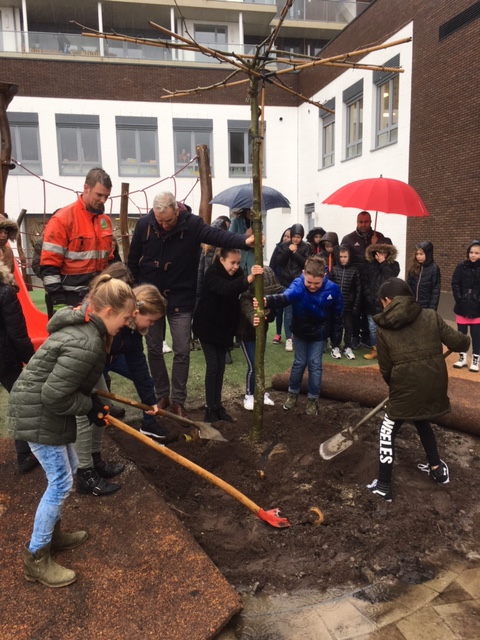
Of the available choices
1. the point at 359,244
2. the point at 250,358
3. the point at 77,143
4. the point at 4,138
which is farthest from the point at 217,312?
the point at 77,143

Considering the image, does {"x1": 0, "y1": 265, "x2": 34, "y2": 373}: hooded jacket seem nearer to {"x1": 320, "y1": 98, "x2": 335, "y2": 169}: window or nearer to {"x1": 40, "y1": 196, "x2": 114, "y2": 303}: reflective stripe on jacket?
{"x1": 40, "y1": 196, "x2": 114, "y2": 303}: reflective stripe on jacket

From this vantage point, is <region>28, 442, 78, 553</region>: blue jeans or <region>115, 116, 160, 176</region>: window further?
<region>115, 116, 160, 176</region>: window

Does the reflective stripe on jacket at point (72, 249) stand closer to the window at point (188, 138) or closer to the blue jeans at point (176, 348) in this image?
the blue jeans at point (176, 348)

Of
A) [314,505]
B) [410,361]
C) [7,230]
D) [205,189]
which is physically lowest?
[314,505]

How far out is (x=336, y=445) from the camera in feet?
11.9

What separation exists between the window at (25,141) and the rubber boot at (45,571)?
56.9 feet

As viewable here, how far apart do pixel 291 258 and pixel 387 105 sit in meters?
9.40

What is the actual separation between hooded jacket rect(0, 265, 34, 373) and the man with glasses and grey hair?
47.4 inches

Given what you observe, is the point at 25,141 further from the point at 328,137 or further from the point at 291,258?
the point at 291,258

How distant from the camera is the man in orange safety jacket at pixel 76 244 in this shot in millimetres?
3789

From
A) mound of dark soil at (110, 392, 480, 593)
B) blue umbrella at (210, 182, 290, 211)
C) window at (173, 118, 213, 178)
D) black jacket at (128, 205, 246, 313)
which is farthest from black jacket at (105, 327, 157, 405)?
window at (173, 118, 213, 178)

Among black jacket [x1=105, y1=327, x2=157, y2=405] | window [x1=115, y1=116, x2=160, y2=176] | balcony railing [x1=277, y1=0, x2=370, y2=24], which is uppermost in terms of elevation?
balcony railing [x1=277, y1=0, x2=370, y2=24]

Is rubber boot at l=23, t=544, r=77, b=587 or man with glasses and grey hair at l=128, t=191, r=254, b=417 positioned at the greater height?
man with glasses and grey hair at l=128, t=191, r=254, b=417

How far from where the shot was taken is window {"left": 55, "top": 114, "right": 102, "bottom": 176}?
17.5 m
